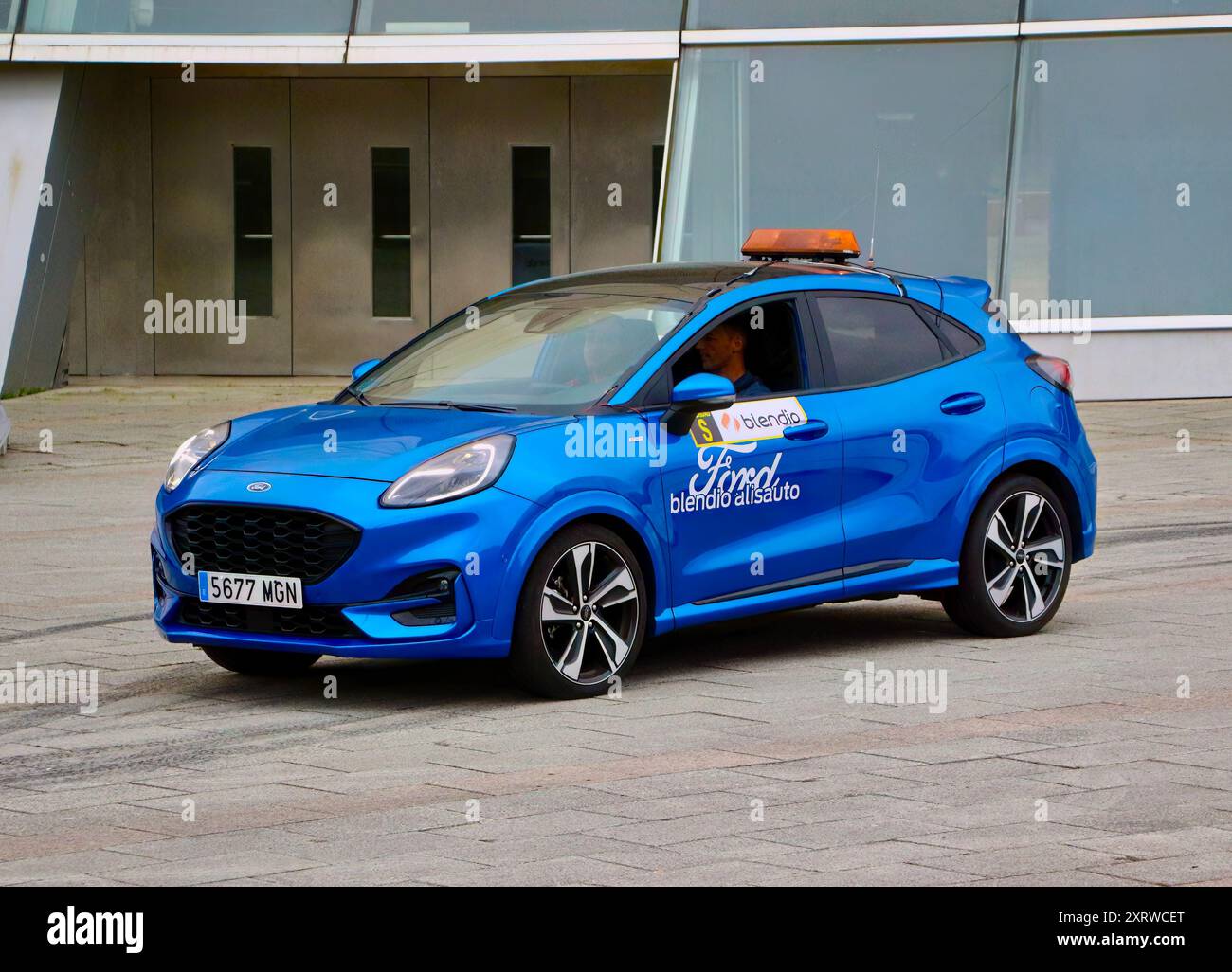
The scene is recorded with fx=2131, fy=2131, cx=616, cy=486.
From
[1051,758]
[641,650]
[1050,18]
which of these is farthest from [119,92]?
[1051,758]

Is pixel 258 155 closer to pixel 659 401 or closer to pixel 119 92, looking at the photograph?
pixel 119 92

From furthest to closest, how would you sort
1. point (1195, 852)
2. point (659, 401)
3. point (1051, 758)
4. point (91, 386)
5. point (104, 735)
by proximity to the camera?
point (91, 386), point (659, 401), point (104, 735), point (1051, 758), point (1195, 852)

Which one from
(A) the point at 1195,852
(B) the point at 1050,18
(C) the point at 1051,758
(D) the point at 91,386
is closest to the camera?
(A) the point at 1195,852

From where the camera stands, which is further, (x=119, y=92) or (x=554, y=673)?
(x=119, y=92)

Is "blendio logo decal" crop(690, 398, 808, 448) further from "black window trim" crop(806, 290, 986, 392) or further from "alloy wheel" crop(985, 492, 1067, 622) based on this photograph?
"alloy wheel" crop(985, 492, 1067, 622)

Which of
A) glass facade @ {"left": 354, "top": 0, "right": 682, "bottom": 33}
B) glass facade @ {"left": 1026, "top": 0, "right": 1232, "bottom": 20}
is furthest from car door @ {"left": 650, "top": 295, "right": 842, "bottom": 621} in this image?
glass facade @ {"left": 1026, "top": 0, "right": 1232, "bottom": 20}

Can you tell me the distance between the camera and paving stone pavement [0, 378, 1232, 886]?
5.62 m

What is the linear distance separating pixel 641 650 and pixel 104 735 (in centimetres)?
252

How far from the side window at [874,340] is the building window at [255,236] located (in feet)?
55.6

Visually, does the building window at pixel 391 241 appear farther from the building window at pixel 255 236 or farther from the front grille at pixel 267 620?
the front grille at pixel 267 620

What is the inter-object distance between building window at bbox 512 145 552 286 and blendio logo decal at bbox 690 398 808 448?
53.9 ft

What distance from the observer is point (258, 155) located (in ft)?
82.1

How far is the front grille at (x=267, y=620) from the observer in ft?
24.6

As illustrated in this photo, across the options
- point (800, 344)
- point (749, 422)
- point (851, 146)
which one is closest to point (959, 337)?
point (800, 344)
